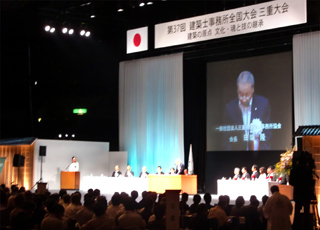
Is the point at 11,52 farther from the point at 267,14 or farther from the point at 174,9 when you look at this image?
the point at 267,14

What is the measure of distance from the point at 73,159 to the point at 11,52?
396 centimetres

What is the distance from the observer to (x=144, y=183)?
13.1 metres

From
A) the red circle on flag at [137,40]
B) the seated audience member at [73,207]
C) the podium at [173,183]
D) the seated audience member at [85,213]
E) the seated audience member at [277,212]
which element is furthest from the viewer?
the red circle on flag at [137,40]

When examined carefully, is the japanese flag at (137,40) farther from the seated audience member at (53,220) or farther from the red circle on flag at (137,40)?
the seated audience member at (53,220)

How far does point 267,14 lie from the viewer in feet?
38.6

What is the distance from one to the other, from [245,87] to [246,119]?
0.88 metres

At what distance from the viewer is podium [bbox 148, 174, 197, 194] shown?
40.8 ft

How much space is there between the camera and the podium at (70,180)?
13.8 metres

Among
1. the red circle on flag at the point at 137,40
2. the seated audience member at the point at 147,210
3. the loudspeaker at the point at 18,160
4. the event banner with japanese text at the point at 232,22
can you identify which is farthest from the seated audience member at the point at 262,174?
the loudspeaker at the point at 18,160

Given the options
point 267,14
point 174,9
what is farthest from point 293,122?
point 174,9

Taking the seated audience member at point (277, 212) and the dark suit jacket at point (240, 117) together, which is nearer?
the seated audience member at point (277, 212)

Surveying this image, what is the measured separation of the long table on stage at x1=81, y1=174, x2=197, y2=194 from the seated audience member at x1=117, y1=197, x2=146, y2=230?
282 inches

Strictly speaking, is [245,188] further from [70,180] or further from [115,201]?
[115,201]

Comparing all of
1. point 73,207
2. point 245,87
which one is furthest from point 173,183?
point 73,207
